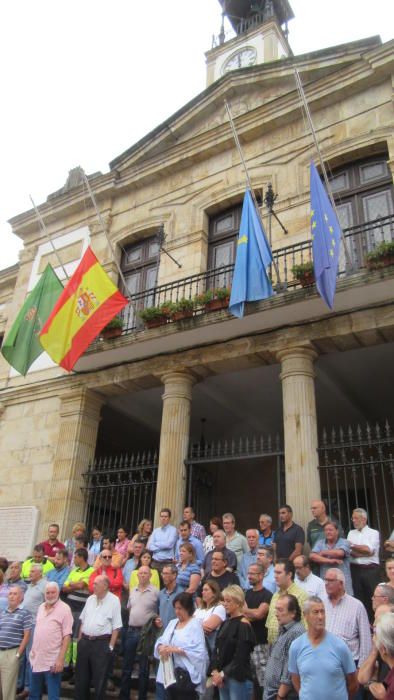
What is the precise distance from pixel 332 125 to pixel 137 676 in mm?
9373

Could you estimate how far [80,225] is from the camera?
527 inches

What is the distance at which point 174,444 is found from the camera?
9.06 metres

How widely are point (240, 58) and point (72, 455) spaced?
12.5 meters

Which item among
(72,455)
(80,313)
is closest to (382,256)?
Result: (80,313)

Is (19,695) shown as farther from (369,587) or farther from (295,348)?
(295,348)

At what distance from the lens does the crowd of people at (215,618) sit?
358cm

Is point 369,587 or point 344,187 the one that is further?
point 344,187

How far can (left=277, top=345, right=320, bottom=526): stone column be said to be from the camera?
755 centimetres

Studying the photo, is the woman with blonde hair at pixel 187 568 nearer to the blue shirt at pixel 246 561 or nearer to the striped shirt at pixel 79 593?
the blue shirt at pixel 246 561

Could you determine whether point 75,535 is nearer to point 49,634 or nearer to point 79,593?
point 79,593

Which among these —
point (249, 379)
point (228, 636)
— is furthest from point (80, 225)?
point (228, 636)

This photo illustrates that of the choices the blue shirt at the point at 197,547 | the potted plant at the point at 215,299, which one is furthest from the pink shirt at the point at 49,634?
the potted plant at the point at 215,299

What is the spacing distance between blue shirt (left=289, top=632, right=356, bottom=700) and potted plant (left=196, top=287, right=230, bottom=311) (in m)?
5.96

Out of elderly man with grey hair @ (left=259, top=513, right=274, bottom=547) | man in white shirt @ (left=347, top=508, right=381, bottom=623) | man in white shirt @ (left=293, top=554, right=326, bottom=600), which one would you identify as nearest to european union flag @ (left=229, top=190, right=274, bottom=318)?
elderly man with grey hair @ (left=259, top=513, right=274, bottom=547)
